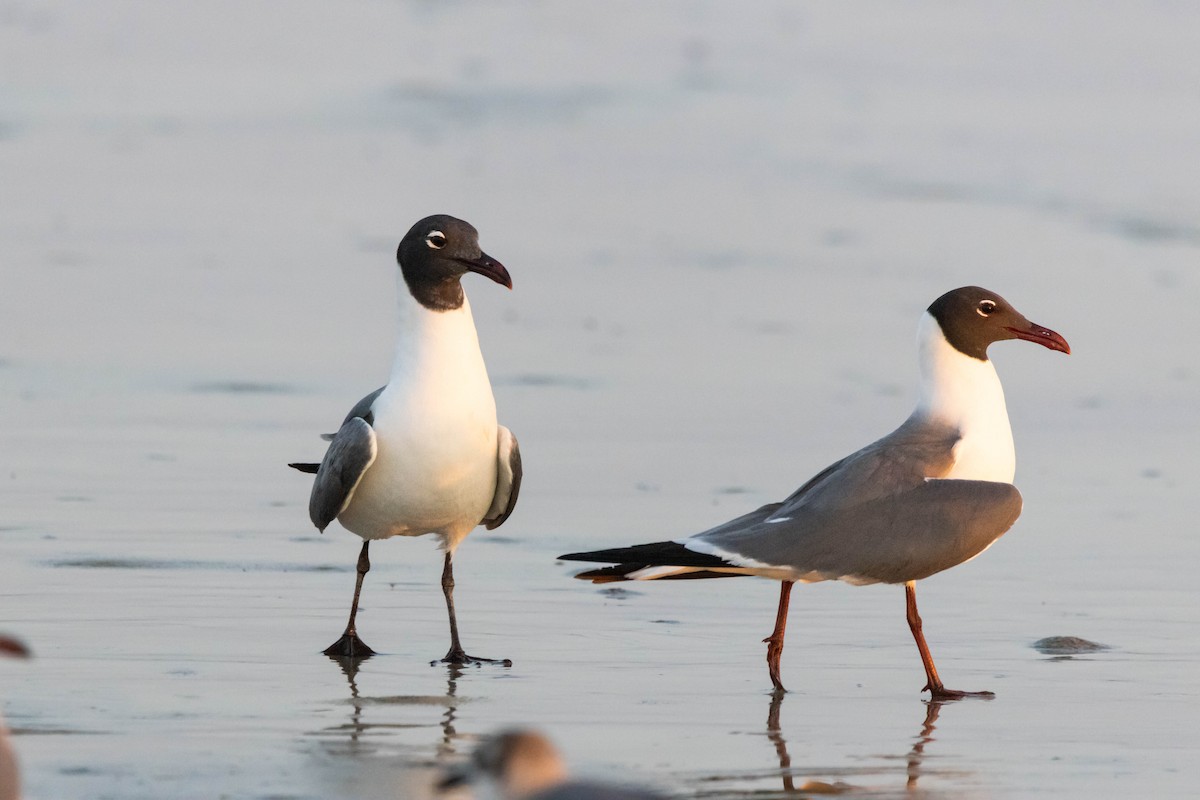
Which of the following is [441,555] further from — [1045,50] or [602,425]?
[1045,50]

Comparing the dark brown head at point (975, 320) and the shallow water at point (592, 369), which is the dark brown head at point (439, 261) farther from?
the dark brown head at point (975, 320)

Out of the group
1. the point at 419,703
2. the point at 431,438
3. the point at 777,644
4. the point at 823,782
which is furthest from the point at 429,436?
the point at 823,782

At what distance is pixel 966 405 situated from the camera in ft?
24.0

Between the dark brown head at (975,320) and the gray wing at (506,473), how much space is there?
156 cm

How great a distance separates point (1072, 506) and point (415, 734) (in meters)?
4.32

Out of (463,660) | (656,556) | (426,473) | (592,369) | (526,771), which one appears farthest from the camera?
(592,369)

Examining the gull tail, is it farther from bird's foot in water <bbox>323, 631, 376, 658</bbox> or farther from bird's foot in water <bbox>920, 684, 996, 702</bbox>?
bird's foot in water <bbox>323, 631, 376, 658</bbox>

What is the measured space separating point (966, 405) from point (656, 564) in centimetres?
144

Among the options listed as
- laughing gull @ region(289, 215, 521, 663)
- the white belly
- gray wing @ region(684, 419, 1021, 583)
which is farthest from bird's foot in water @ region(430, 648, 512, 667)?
gray wing @ region(684, 419, 1021, 583)

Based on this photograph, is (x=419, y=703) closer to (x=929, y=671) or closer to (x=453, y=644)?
(x=453, y=644)

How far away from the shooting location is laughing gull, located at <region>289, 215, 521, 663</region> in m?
7.20

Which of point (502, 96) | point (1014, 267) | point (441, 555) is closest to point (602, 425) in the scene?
point (441, 555)

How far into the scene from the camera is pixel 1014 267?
1543 centimetres

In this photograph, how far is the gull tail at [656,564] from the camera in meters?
6.41
